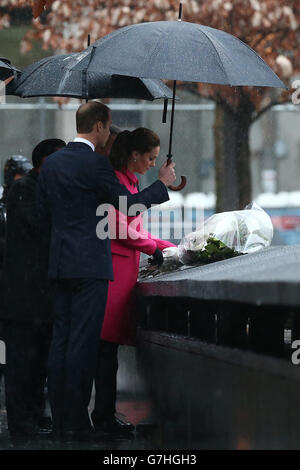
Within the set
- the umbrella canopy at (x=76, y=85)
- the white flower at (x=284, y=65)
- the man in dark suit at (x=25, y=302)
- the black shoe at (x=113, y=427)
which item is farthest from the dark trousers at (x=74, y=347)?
the white flower at (x=284, y=65)

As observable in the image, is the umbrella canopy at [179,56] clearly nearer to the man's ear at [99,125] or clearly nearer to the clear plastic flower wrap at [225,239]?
the man's ear at [99,125]

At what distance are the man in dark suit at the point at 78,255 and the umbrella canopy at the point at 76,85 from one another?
1.40m

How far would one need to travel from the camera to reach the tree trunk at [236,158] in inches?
560

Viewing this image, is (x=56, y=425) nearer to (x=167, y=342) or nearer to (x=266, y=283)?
(x=167, y=342)

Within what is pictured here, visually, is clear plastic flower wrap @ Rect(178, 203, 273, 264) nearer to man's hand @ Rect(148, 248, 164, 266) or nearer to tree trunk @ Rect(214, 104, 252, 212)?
man's hand @ Rect(148, 248, 164, 266)

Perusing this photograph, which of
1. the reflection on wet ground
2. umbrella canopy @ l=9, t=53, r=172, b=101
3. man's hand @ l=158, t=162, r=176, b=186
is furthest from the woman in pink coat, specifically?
umbrella canopy @ l=9, t=53, r=172, b=101

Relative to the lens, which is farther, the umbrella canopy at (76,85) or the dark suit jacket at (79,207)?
the umbrella canopy at (76,85)

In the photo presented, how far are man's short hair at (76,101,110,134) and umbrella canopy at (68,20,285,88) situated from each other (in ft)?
0.65

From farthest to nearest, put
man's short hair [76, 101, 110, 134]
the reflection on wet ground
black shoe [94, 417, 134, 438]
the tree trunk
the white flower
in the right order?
the tree trunk, the white flower, black shoe [94, 417, 134, 438], man's short hair [76, 101, 110, 134], the reflection on wet ground

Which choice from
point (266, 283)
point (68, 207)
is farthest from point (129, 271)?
point (266, 283)

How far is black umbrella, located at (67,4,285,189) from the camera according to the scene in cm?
631

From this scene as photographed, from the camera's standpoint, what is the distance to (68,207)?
620cm

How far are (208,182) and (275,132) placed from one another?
253cm

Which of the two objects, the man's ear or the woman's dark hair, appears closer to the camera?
the man's ear
